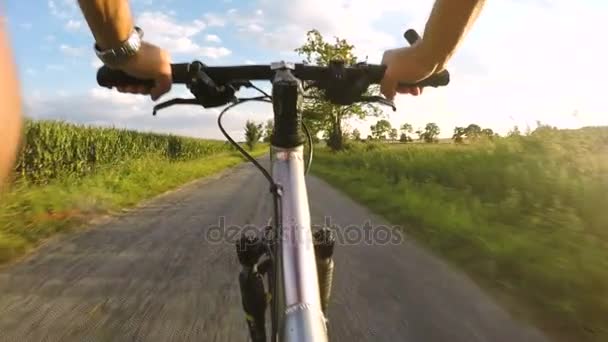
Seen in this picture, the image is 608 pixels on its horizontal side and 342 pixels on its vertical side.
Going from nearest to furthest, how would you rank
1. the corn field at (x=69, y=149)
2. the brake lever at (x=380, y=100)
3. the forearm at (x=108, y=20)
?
the forearm at (x=108, y=20)
the brake lever at (x=380, y=100)
the corn field at (x=69, y=149)

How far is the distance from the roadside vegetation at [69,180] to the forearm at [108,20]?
1.00ft

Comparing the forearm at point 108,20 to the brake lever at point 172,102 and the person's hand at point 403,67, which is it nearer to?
the brake lever at point 172,102

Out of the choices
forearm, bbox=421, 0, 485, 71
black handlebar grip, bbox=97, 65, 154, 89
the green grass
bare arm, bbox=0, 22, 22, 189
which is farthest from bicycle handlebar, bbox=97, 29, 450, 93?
the green grass

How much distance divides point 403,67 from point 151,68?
73cm

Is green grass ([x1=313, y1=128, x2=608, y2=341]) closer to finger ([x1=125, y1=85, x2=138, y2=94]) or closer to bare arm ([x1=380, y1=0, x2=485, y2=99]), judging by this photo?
bare arm ([x1=380, y1=0, x2=485, y2=99])

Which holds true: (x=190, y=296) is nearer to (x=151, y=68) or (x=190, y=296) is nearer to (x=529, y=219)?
(x=151, y=68)

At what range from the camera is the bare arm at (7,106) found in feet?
2.03

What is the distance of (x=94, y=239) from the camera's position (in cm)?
613

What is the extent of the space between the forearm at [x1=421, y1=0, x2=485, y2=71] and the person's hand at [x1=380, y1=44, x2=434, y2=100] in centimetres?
3

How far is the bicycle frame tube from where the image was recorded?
1106 mm

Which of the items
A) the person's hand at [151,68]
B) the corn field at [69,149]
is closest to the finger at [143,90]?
the person's hand at [151,68]

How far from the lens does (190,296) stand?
12.7 feet

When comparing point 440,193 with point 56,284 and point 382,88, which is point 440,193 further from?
point 382,88

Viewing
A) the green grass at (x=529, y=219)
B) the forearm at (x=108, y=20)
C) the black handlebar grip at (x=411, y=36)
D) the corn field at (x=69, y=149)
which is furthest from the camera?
the corn field at (x=69, y=149)
